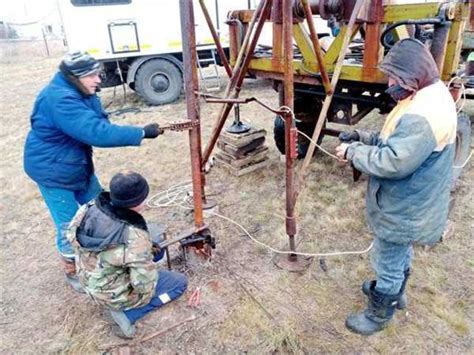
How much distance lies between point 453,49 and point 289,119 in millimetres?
1639

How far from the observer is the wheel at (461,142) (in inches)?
161

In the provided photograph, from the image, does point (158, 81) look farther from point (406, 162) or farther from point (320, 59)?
point (406, 162)

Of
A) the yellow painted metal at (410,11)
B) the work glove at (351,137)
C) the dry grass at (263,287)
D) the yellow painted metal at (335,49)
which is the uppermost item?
the yellow painted metal at (410,11)

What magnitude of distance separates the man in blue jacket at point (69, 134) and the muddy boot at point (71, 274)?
0.07 metres

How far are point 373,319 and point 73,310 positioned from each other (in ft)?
6.88

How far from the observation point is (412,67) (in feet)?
6.52

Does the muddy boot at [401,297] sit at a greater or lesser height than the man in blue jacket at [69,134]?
lesser

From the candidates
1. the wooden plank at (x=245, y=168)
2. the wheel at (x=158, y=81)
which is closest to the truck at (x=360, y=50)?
the wooden plank at (x=245, y=168)

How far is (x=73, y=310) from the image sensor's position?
115 inches

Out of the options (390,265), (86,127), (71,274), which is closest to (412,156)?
(390,265)

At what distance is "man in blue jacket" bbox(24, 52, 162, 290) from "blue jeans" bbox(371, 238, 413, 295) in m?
1.59

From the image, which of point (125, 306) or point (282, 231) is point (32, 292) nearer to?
point (125, 306)

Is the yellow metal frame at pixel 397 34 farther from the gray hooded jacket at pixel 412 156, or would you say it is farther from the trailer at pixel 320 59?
the gray hooded jacket at pixel 412 156

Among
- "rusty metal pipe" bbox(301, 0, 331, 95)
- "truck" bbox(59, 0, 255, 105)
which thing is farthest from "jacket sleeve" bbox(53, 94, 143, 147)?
"truck" bbox(59, 0, 255, 105)
